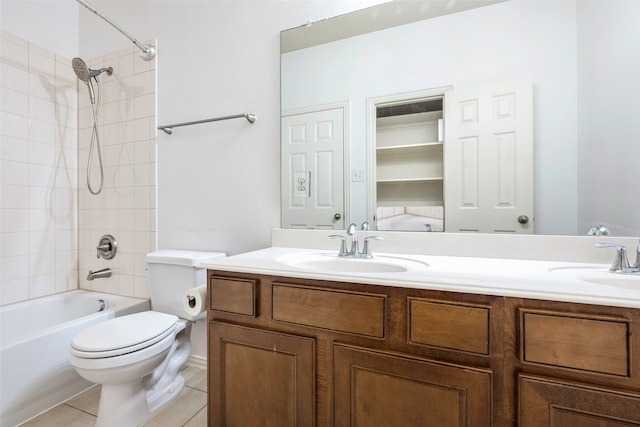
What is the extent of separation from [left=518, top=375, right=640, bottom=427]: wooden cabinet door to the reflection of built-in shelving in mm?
726

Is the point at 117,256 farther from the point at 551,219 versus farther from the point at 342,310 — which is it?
the point at 551,219

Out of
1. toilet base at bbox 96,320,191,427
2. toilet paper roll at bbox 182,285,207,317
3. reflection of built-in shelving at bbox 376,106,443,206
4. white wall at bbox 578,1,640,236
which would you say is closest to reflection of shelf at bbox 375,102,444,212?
reflection of built-in shelving at bbox 376,106,443,206

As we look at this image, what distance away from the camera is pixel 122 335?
1232 mm

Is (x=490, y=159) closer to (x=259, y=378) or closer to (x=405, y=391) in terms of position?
(x=405, y=391)

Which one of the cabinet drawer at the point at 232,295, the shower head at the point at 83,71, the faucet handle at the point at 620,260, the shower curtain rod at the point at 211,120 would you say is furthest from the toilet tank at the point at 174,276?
the faucet handle at the point at 620,260

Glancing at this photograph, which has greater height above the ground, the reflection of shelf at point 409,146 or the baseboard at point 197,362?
the reflection of shelf at point 409,146

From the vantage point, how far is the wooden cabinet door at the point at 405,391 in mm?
748

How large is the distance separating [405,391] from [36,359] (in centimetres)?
166

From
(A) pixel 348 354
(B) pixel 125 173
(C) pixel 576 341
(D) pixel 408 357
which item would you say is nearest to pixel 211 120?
(B) pixel 125 173

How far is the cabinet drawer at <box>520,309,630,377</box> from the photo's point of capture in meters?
0.64

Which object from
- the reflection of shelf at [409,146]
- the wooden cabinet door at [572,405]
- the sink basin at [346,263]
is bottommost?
the wooden cabinet door at [572,405]

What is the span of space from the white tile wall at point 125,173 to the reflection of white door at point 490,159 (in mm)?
1733

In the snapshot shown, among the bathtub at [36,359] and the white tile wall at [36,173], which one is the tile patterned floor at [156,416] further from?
the white tile wall at [36,173]

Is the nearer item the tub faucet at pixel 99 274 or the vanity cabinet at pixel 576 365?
the vanity cabinet at pixel 576 365
